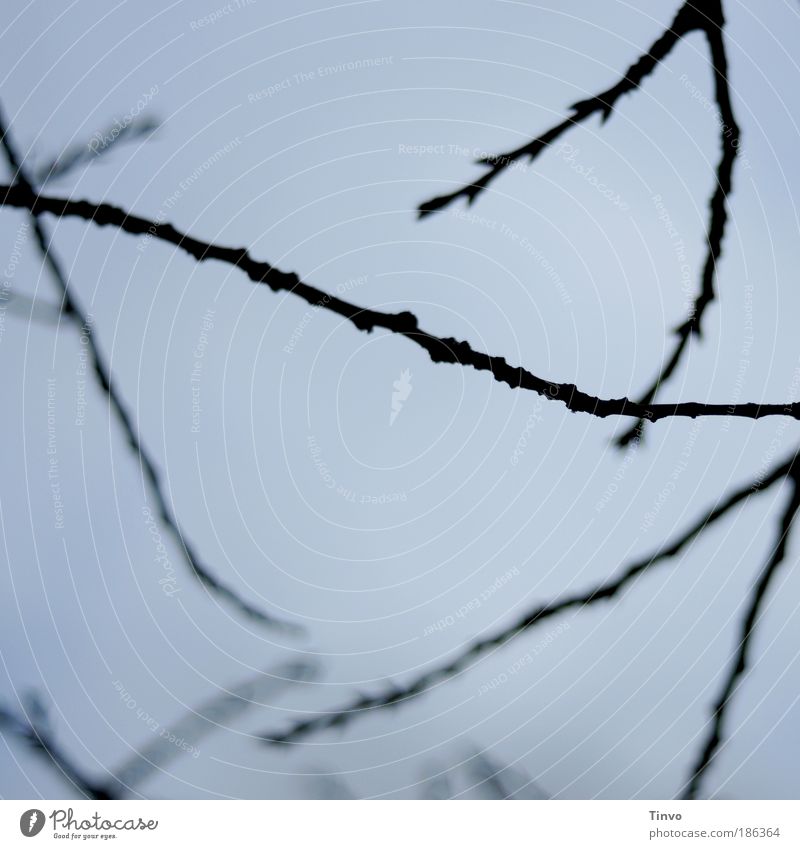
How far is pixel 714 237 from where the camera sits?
897 millimetres

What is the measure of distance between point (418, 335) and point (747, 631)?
510 millimetres

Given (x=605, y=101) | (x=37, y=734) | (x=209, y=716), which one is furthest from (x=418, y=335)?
(x=37, y=734)

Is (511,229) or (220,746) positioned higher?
(511,229)

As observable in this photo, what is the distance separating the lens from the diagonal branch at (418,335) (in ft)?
2.93

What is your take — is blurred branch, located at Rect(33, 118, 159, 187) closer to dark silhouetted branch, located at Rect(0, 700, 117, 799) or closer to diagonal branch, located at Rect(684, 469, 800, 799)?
dark silhouetted branch, located at Rect(0, 700, 117, 799)

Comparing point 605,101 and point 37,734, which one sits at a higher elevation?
point 605,101

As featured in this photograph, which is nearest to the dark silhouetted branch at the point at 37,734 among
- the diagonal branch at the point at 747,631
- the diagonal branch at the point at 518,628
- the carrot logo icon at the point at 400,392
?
the diagonal branch at the point at 518,628

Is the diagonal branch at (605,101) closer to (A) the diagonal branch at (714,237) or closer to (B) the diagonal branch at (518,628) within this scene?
(A) the diagonal branch at (714,237)

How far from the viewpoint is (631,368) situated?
2.97 ft
